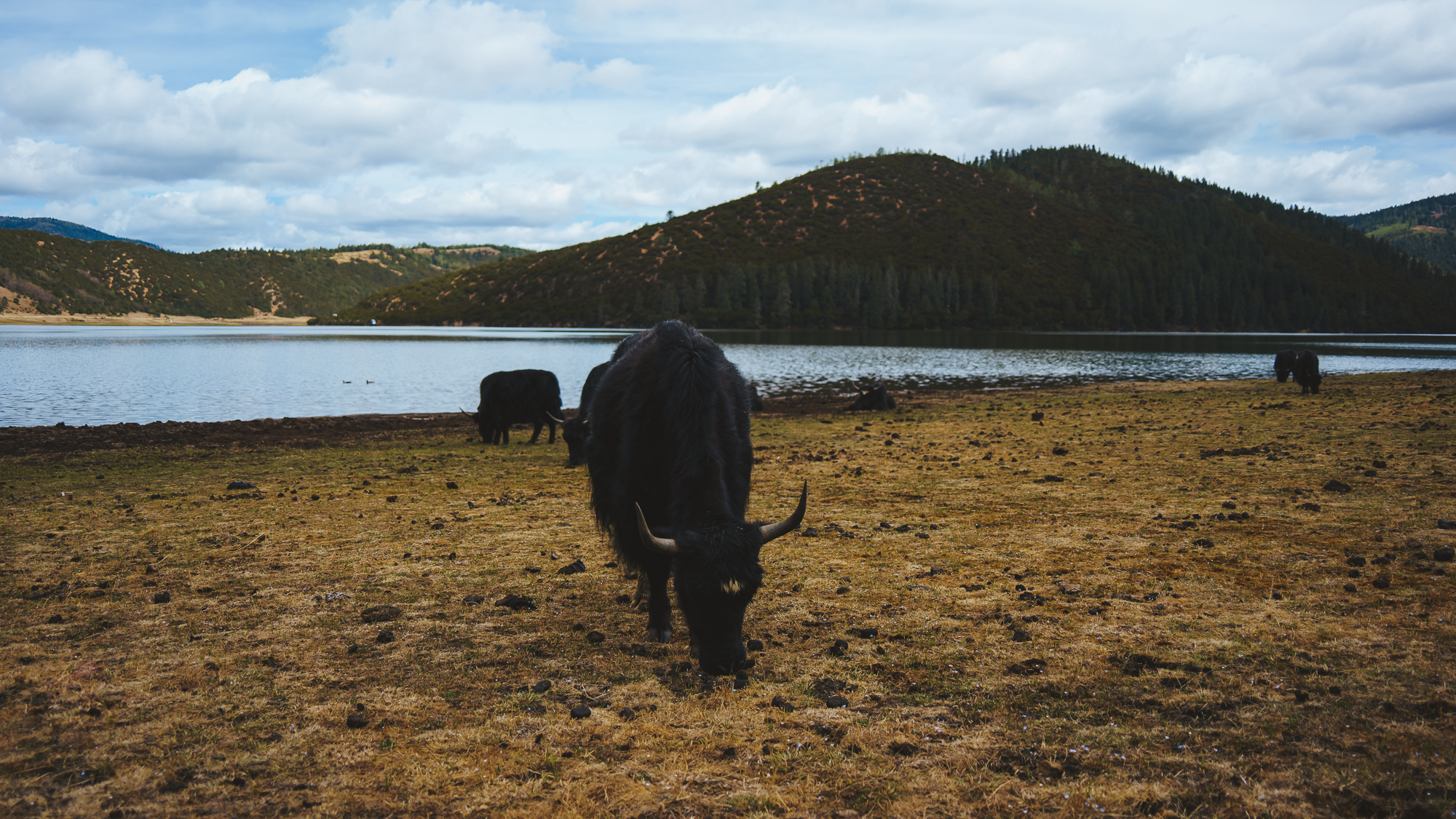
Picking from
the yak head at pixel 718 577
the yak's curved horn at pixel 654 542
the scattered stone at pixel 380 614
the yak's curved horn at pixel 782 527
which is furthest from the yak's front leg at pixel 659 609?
the scattered stone at pixel 380 614

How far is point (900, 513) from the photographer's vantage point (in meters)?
10.3

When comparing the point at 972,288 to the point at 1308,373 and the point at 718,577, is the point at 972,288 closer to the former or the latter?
the point at 1308,373

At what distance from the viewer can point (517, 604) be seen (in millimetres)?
6852

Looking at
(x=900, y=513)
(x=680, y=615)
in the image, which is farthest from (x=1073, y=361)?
(x=680, y=615)

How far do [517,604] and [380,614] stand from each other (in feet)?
3.89

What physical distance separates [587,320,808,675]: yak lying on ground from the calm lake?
26.4 metres

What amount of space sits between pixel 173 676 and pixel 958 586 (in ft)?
21.4

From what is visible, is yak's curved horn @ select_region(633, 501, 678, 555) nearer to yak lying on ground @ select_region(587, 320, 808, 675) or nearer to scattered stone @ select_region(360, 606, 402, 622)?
yak lying on ground @ select_region(587, 320, 808, 675)

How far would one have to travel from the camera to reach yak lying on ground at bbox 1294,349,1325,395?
28.4 meters

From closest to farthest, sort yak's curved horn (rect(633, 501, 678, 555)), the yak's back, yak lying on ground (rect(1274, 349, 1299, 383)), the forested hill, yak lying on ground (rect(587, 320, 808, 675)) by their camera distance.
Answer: yak's curved horn (rect(633, 501, 678, 555)), yak lying on ground (rect(587, 320, 808, 675)), the yak's back, yak lying on ground (rect(1274, 349, 1299, 383)), the forested hill

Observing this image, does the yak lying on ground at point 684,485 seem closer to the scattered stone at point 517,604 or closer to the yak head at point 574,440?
the scattered stone at point 517,604

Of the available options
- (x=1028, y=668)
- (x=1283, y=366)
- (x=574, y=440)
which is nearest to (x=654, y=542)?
(x=1028, y=668)

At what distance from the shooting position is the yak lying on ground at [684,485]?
5.18 meters

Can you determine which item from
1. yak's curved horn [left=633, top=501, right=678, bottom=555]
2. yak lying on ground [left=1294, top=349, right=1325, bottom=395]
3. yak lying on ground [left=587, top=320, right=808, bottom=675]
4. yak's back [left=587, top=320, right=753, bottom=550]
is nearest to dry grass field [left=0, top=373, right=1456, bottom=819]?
yak lying on ground [left=587, top=320, right=808, bottom=675]
